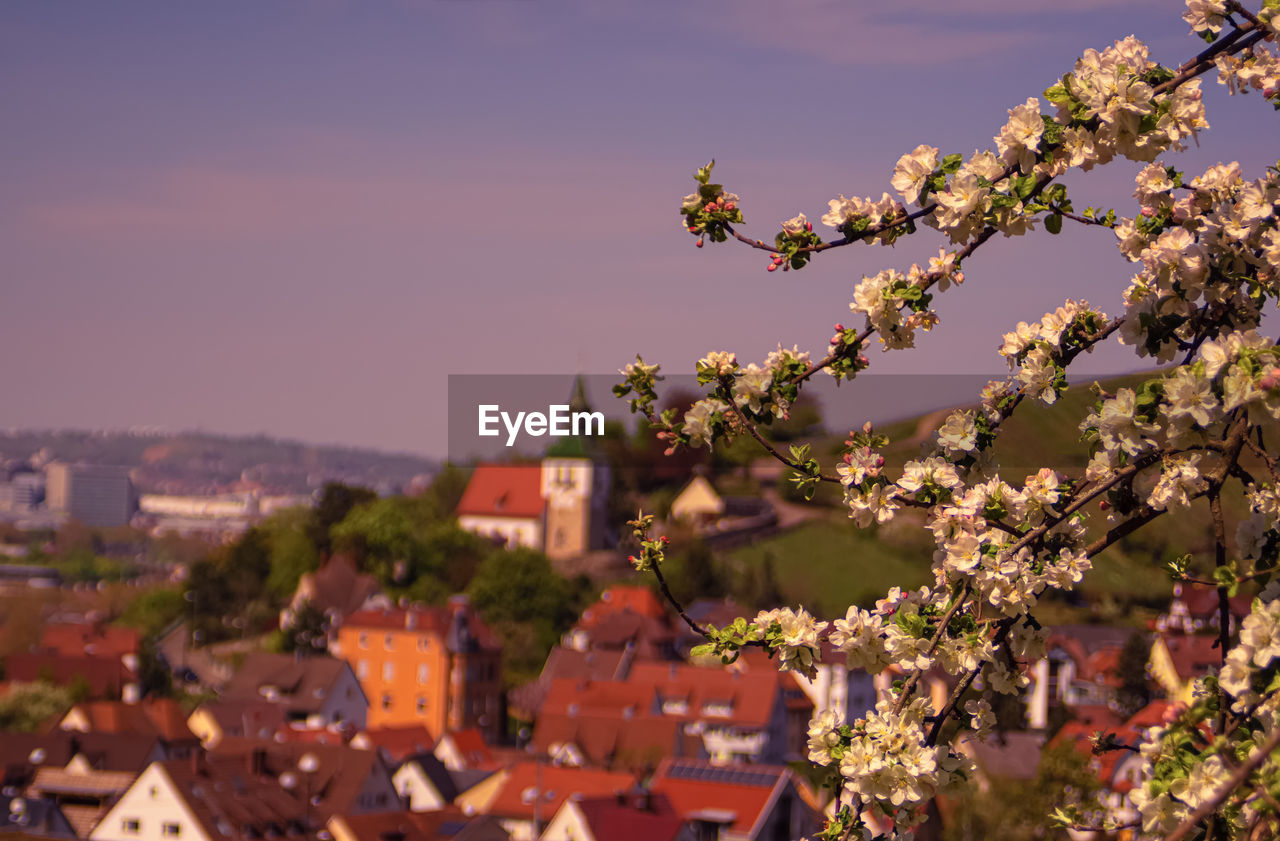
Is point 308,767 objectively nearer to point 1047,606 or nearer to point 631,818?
point 631,818

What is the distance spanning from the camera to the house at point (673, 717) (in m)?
43.2

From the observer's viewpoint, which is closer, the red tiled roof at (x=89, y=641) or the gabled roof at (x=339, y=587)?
the red tiled roof at (x=89, y=641)

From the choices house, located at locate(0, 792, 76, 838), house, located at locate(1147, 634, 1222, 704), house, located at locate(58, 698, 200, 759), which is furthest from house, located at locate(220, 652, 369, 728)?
house, located at locate(1147, 634, 1222, 704)

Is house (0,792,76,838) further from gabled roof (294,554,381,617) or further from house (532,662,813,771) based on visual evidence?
gabled roof (294,554,381,617)

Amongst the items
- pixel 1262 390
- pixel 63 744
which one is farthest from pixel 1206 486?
pixel 63 744

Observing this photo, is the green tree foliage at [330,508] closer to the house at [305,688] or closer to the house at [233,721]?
the house at [305,688]

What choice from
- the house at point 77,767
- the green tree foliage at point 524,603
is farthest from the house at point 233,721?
the green tree foliage at point 524,603

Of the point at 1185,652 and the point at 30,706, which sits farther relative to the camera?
the point at 30,706

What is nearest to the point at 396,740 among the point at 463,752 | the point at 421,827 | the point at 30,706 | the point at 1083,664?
the point at 463,752

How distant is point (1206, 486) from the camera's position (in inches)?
128

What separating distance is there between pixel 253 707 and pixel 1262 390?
52539 mm

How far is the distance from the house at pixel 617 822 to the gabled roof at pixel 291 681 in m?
25.9

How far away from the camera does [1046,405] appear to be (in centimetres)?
362

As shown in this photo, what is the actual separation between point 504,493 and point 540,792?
48067 millimetres
